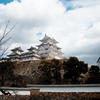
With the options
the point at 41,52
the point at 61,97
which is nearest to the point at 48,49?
the point at 41,52

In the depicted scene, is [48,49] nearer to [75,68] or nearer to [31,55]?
[31,55]

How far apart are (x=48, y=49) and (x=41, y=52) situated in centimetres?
200

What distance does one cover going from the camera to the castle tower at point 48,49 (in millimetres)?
35125

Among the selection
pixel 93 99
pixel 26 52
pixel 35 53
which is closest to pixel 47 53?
pixel 35 53

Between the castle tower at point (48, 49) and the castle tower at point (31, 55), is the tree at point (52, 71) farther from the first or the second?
the castle tower at point (48, 49)

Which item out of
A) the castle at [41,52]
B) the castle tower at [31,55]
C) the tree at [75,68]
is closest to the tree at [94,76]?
the tree at [75,68]

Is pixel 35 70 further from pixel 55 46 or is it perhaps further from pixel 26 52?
pixel 55 46

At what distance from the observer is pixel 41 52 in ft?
120

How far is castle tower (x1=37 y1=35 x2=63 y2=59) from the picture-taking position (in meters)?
35.1

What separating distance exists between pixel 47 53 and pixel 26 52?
4964 millimetres

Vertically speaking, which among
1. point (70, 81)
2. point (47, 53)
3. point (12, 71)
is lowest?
point (70, 81)

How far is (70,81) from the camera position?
1994 centimetres

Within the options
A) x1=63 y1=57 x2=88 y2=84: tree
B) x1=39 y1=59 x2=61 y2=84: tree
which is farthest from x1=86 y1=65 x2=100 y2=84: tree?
x1=39 y1=59 x2=61 y2=84: tree

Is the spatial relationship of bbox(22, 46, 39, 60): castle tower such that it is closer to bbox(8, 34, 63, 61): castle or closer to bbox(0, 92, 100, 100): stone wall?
bbox(8, 34, 63, 61): castle
